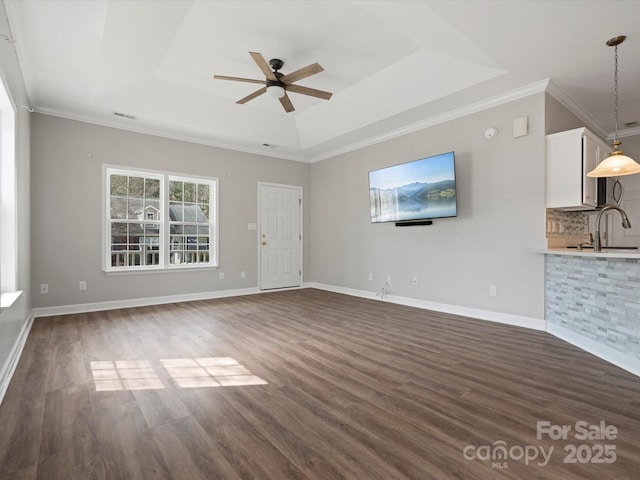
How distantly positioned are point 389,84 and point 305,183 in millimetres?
3354

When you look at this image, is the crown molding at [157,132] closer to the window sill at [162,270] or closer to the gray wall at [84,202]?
the gray wall at [84,202]

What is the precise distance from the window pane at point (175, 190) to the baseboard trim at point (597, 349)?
18.9 feet

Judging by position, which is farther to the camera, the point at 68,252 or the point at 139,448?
the point at 68,252

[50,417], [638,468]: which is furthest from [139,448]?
[638,468]

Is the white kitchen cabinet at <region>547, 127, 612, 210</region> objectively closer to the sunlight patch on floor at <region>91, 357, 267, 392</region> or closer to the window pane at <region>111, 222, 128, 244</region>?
the sunlight patch on floor at <region>91, 357, 267, 392</region>

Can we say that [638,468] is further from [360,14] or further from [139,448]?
[360,14]

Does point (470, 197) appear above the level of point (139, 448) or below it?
above

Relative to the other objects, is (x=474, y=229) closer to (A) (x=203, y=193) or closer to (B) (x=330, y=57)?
(B) (x=330, y=57)

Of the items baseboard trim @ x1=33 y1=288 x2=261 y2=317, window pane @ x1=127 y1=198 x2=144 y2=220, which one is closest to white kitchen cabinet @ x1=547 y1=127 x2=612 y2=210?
baseboard trim @ x1=33 y1=288 x2=261 y2=317

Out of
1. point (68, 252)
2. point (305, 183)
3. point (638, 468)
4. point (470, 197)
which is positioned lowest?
point (638, 468)

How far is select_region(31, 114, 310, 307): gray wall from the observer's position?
4.58 meters

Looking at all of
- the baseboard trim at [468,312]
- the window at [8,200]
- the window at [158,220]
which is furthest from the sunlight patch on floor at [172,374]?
the baseboard trim at [468,312]

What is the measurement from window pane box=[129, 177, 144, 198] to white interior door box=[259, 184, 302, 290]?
2144mm

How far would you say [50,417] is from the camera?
6.57 feet
